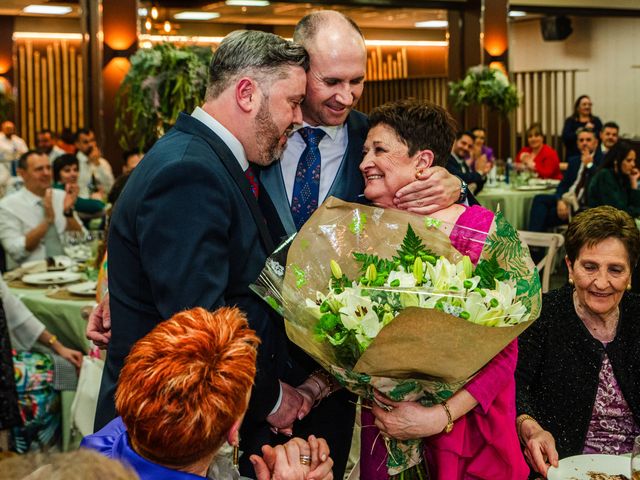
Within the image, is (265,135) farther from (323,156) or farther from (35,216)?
(35,216)

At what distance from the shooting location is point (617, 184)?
780 cm

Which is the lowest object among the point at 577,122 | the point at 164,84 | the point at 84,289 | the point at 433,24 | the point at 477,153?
the point at 84,289

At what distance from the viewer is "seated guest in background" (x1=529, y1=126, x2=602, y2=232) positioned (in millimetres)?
→ 9125

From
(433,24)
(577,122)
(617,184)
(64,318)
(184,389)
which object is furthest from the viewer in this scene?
(433,24)

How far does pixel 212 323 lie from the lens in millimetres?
1439

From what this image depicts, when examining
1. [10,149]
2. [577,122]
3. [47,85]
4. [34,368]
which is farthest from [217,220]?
[47,85]

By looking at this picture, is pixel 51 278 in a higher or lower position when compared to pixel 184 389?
lower

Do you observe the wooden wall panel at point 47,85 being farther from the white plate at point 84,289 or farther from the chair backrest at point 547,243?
the white plate at point 84,289

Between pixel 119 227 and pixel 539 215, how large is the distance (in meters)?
8.23

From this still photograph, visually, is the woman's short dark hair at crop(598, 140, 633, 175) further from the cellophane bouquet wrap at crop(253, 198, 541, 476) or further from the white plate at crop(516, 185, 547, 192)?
the cellophane bouquet wrap at crop(253, 198, 541, 476)

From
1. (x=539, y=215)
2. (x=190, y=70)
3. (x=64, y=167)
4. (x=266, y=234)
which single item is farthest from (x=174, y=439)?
(x=539, y=215)

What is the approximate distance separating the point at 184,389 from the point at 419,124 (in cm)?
104

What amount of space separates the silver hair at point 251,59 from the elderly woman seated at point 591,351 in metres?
1.04

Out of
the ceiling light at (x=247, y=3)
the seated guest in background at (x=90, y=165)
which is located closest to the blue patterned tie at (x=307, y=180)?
the seated guest in background at (x=90, y=165)
